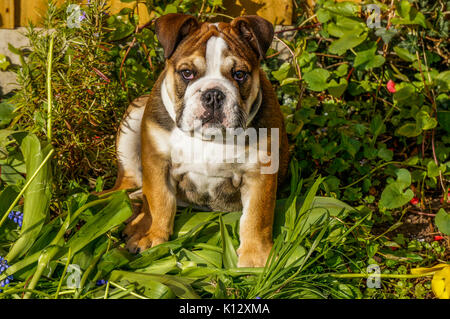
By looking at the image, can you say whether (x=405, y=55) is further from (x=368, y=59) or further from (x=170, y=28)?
(x=170, y=28)

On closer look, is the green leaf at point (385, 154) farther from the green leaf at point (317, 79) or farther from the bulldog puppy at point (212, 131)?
the bulldog puppy at point (212, 131)

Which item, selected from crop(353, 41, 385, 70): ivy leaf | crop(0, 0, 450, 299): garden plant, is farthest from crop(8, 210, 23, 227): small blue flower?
crop(353, 41, 385, 70): ivy leaf

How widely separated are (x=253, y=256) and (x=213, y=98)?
842 mm

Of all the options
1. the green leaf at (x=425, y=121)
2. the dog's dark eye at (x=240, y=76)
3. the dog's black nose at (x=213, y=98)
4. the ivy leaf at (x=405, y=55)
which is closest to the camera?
the dog's black nose at (x=213, y=98)

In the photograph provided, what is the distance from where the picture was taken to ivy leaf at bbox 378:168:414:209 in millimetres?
3240

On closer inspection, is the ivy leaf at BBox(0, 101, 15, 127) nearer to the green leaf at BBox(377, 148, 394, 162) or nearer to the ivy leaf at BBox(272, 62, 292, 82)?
the ivy leaf at BBox(272, 62, 292, 82)

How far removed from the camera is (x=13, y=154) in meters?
3.04

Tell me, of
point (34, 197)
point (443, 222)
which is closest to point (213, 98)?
point (34, 197)

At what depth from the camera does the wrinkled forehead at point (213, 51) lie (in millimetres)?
2609

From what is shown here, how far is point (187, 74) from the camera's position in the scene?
266 cm

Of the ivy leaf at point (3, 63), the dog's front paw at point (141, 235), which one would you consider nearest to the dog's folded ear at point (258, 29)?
the dog's front paw at point (141, 235)

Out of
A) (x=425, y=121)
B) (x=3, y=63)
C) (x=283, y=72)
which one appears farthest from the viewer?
(x=3, y=63)

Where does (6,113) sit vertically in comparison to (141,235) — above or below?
above
